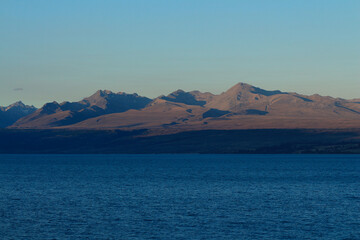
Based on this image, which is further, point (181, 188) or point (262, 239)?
point (181, 188)

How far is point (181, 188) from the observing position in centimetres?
11038

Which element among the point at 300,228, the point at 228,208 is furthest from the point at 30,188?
the point at 300,228

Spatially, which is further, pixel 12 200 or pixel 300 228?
pixel 12 200

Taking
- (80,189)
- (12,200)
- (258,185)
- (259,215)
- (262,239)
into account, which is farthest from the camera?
(258,185)

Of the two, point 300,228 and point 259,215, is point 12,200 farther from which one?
point 300,228

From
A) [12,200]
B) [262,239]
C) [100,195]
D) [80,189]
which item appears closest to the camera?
[262,239]

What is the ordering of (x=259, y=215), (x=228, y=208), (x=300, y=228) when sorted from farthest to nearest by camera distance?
(x=228, y=208), (x=259, y=215), (x=300, y=228)

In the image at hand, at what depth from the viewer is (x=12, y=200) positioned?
88375 mm

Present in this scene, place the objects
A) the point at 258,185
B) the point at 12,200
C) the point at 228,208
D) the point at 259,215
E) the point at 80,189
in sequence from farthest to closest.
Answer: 1. the point at 258,185
2. the point at 80,189
3. the point at 12,200
4. the point at 228,208
5. the point at 259,215

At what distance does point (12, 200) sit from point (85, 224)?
2775 centimetres

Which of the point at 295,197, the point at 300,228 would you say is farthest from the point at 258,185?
the point at 300,228

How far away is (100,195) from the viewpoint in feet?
317

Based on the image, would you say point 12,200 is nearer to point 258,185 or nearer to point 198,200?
point 198,200

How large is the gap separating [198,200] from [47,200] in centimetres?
2350
